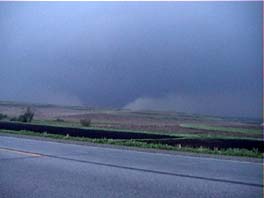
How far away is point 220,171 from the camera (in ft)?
35.2

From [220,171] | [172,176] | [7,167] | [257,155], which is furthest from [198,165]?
[7,167]

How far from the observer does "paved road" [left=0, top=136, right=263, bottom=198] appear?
7844 mm

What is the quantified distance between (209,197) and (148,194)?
1.12 metres

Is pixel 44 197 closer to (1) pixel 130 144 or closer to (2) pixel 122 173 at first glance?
(2) pixel 122 173

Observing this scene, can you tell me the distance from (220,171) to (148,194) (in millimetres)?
3689

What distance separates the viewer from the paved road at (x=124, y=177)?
25.7 feet

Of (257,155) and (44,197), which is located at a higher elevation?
(257,155)

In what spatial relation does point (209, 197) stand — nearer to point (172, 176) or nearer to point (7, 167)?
point (172, 176)

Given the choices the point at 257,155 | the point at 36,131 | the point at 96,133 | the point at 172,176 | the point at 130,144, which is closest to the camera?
the point at 172,176

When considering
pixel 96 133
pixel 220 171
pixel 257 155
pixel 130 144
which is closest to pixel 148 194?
pixel 220 171

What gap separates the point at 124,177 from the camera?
9.36m

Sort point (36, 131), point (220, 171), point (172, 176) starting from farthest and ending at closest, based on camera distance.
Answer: point (36, 131), point (220, 171), point (172, 176)

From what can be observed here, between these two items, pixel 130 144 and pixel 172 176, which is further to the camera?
pixel 130 144

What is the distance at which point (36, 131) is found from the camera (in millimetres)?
27656
